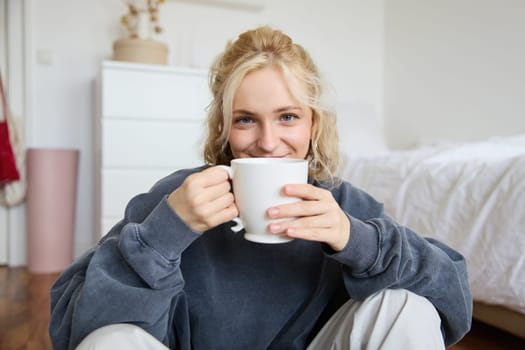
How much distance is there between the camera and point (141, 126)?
2.43 meters

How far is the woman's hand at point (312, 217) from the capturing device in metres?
0.57

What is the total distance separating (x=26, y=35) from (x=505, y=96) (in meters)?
2.60

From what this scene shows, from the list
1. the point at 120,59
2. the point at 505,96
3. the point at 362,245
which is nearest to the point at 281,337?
the point at 362,245

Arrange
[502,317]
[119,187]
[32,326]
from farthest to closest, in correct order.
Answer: [119,187] → [32,326] → [502,317]

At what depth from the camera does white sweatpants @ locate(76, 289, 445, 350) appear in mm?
605

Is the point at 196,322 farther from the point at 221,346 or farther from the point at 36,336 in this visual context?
the point at 36,336

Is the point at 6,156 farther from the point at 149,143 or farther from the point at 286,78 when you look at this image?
the point at 286,78

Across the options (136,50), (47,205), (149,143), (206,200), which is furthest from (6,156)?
(206,200)

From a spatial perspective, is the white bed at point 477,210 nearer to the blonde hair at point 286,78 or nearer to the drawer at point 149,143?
the blonde hair at point 286,78

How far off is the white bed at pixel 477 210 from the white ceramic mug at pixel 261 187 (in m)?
1.02

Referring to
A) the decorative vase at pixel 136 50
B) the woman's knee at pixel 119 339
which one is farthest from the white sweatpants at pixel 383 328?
the decorative vase at pixel 136 50

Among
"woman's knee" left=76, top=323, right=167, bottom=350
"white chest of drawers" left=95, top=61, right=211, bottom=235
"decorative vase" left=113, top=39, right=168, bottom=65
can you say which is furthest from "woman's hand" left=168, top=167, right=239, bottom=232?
"decorative vase" left=113, top=39, right=168, bottom=65

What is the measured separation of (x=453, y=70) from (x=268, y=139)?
2.51 metres

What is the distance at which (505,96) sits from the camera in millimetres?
2605
